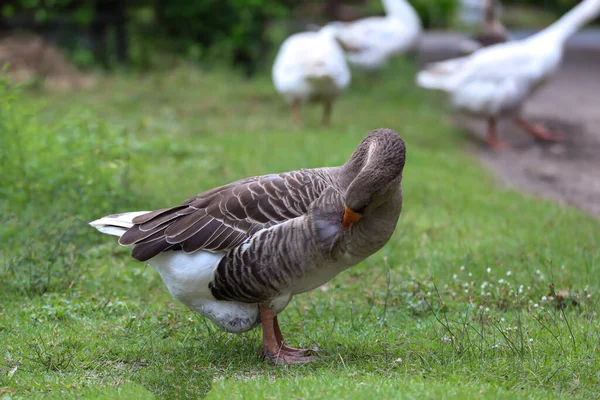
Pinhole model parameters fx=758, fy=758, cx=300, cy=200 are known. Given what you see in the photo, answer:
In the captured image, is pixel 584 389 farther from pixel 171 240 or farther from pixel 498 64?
pixel 498 64

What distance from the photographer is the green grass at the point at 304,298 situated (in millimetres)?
4125

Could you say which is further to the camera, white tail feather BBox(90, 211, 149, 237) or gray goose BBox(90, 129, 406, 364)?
white tail feather BBox(90, 211, 149, 237)

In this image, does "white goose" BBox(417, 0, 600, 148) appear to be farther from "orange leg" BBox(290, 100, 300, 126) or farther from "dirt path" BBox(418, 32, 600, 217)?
"orange leg" BBox(290, 100, 300, 126)

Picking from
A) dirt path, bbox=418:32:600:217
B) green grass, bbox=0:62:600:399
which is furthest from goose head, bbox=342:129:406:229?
dirt path, bbox=418:32:600:217

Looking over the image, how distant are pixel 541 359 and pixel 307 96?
805cm

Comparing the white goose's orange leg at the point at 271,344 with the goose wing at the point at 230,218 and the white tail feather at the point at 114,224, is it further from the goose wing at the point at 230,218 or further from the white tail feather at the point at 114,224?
the white tail feather at the point at 114,224

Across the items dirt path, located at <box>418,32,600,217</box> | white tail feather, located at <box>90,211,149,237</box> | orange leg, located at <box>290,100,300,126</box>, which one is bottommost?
dirt path, located at <box>418,32,600,217</box>

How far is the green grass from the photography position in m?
4.12

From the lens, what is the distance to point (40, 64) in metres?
14.6

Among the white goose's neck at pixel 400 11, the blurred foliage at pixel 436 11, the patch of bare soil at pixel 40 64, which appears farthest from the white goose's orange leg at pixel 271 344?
the blurred foliage at pixel 436 11

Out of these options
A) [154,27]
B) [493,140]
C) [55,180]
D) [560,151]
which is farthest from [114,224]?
[154,27]

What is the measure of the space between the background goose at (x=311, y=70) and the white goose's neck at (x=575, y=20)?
3144 mm

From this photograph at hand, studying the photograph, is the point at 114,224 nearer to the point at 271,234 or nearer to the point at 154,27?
the point at 271,234

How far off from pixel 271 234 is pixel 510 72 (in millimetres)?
8014
